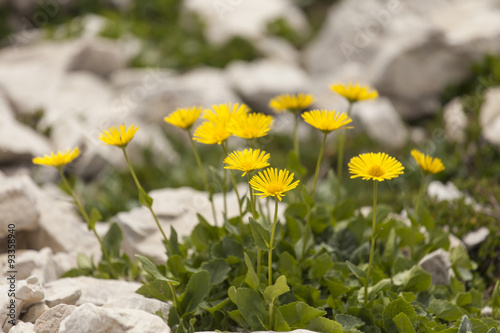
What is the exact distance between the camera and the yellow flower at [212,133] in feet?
7.56

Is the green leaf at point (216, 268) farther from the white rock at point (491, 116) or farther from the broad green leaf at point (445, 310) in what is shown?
the white rock at point (491, 116)

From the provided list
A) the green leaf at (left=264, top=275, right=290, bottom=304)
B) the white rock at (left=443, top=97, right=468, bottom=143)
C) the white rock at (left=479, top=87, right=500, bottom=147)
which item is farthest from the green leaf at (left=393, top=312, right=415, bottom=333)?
the white rock at (left=443, top=97, right=468, bottom=143)

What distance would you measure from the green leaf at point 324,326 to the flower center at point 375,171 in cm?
68

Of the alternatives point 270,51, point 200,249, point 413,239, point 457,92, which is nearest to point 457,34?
point 457,92

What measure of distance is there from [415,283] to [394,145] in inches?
148

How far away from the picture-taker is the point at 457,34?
22.8 feet

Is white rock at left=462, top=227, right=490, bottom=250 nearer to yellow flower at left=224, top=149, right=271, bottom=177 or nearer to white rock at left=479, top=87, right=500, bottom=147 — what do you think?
white rock at left=479, top=87, right=500, bottom=147

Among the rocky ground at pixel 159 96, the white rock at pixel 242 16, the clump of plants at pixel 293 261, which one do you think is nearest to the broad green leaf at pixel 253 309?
the clump of plants at pixel 293 261

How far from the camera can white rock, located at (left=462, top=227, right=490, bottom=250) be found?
3609 millimetres

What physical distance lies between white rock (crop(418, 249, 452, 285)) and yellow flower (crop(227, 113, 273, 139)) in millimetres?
1452

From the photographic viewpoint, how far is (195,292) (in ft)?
8.22

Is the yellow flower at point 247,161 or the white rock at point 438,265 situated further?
the white rock at point 438,265

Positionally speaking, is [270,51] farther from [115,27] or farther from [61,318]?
[61,318]

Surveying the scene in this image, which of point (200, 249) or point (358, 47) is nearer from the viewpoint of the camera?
point (200, 249)
